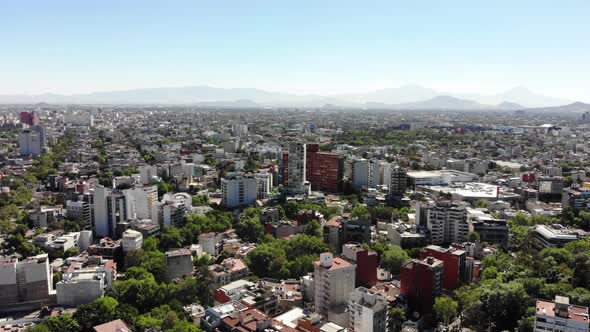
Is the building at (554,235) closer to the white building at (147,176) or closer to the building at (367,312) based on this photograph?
the building at (367,312)

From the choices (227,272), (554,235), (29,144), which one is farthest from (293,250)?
(29,144)

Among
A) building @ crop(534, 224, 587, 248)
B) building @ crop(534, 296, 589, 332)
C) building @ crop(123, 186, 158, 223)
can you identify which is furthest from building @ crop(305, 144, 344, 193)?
building @ crop(534, 296, 589, 332)

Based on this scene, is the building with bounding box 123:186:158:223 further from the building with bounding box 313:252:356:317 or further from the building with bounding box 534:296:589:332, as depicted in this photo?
the building with bounding box 534:296:589:332

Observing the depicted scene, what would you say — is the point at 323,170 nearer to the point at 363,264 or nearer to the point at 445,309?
the point at 363,264

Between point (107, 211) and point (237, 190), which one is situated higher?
point (237, 190)

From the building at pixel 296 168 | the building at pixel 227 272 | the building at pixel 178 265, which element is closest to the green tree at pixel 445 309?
the building at pixel 227 272
